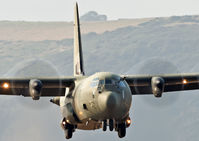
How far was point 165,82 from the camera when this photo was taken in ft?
157

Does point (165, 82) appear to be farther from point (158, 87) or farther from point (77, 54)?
point (77, 54)

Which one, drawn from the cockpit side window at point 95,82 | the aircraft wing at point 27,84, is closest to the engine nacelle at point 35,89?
the aircraft wing at point 27,84

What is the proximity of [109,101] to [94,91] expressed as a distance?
1.92m

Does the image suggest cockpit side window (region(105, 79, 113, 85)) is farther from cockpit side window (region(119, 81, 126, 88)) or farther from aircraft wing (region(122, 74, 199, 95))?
aircraft wing (region(122, 74, 199, 95))

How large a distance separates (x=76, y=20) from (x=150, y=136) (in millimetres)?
83796

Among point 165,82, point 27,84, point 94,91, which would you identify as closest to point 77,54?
point 27,84

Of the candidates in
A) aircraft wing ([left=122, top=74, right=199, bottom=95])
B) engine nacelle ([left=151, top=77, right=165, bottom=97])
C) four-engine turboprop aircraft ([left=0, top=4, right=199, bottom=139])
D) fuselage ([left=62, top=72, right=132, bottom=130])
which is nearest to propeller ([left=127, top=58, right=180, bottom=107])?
aircraft wing ([left=122, top=74, right=199, bottom=95])

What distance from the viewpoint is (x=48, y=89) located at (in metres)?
46.8

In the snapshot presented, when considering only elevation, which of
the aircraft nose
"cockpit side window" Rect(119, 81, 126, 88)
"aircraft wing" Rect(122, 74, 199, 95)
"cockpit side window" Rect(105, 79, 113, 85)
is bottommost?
"aircraft wing" Rect(122, 74, 199, 95)

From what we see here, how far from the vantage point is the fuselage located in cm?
3809

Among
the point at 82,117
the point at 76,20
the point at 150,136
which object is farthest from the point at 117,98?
the point at 150,136

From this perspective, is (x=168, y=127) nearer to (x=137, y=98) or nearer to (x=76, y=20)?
(x=137, y=98)

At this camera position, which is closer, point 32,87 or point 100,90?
point 100,90

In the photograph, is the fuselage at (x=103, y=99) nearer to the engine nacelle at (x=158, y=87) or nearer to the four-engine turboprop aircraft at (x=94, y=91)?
the four-engine turboprop aircraft at (x=94, y=91)
